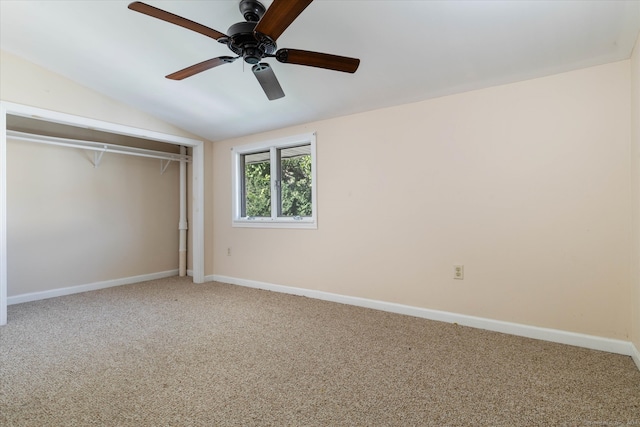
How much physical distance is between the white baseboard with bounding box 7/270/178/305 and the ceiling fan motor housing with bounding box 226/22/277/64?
3712mm

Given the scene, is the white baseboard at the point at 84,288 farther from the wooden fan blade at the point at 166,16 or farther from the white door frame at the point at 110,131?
the wooden fan blade at the point at 166,16

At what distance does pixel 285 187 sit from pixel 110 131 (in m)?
2.07

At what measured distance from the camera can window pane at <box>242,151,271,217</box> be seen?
13.5ft

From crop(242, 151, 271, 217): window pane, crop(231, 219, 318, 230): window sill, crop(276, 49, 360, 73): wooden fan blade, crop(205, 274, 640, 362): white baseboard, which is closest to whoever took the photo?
crop(276, 49, 360, 73): wooden fan blade

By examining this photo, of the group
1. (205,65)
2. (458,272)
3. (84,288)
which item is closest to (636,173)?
(458,272)

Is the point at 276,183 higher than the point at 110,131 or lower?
lower

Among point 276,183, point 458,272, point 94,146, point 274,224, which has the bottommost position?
point 458,272

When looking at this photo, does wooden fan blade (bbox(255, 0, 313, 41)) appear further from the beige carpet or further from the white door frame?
the white door frame

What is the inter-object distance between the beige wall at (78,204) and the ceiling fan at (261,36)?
188 centimetres

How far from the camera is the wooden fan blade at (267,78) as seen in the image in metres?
1.95

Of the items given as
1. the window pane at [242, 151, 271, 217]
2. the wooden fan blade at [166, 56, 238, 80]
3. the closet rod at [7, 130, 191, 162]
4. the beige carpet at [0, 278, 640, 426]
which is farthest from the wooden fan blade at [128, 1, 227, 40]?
the closet rod at [7, 130, 191, 162]

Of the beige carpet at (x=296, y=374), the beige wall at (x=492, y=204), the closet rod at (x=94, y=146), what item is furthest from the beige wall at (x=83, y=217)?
the beige wall at (x=492, y=204)

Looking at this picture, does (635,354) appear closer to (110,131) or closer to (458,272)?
(458,272)

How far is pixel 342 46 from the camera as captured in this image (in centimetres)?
225
